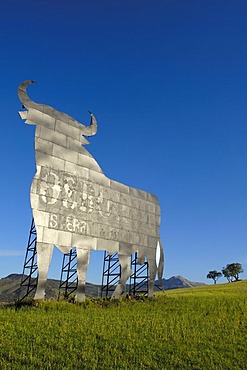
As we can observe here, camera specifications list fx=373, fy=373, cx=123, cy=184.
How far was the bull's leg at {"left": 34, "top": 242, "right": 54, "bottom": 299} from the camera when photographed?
683 inches

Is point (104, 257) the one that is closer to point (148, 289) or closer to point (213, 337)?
point (148, 289)

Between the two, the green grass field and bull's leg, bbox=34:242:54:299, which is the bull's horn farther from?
the green grass field

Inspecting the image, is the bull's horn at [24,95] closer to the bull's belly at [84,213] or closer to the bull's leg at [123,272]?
the bull's belly at [84,213]

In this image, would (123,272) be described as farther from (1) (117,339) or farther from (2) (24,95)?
(2) (24,95)

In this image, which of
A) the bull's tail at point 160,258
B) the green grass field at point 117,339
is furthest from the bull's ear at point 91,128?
the green grass field at point 117,339

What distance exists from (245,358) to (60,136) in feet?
45.4

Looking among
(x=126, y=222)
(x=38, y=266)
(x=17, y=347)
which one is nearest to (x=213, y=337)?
(x=17, y=347)

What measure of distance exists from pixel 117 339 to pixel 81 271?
25.2 feet

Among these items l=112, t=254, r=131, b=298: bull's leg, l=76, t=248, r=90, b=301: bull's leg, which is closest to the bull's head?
l=76, t=248, r=90, b=301: bull's leg

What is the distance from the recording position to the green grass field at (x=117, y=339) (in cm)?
998

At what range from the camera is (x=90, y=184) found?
21.1m

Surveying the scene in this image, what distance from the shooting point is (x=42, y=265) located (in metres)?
17.5

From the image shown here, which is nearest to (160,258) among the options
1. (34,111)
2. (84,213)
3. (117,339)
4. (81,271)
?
(81,271)

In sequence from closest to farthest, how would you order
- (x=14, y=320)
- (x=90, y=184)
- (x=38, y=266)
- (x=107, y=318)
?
(x=14, y=320) → (x=107, y=318) → (x=38, y=266) → (x=90, y=184)
